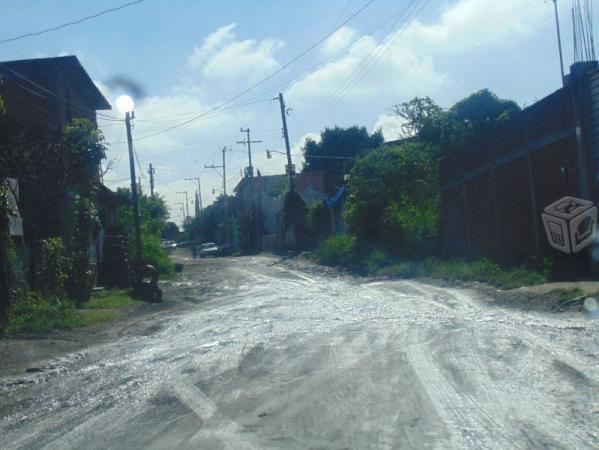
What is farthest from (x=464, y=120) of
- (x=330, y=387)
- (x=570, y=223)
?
(x=330, y=387)

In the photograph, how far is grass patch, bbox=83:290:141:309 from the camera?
21859mm

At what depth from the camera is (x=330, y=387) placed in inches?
332

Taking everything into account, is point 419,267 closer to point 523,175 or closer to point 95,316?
point 523,175

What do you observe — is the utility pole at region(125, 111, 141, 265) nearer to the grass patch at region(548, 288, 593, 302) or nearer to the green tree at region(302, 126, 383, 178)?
the grass patch at region(548, 288, 593, 302)

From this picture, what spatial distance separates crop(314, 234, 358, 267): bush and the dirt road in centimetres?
2625

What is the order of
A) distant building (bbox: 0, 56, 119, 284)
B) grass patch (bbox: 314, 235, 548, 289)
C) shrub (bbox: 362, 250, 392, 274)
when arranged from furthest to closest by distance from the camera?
shrub (bbox: 362, 250, 392, 274) < distant building (bbox: 0, 56, 119, 284) < grass patch (bbox: 314, 235, 548, 289)

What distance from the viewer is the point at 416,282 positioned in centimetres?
2572

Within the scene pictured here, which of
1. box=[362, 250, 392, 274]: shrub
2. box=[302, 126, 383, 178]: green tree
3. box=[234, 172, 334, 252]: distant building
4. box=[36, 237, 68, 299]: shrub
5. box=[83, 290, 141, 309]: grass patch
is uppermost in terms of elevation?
box=[302, 126, 383, 178]: green tree

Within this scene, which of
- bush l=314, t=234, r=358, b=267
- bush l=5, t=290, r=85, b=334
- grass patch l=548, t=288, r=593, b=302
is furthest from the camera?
bush l=314, t=234, r=358, b=267

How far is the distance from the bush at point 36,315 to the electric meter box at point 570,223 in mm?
12667

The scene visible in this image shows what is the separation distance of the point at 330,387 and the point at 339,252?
36.0 meters

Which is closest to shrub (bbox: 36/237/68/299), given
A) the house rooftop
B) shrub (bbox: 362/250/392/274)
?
the house rooftop

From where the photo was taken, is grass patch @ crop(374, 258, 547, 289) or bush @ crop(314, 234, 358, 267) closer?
grass patch @ crop(374, 258, 547, 289)

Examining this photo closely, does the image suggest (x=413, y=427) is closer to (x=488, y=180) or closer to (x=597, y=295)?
(x=597, y=295)
